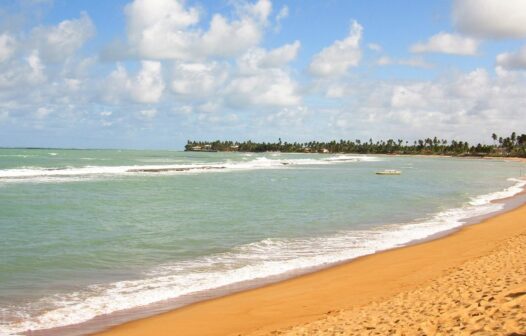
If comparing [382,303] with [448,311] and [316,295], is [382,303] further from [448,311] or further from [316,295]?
[316,295]

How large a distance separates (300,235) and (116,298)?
8.79 meters

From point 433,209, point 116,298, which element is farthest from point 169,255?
point 433,209

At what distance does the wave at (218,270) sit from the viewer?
8.91m

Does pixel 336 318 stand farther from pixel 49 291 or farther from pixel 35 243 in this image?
pixel 35 243

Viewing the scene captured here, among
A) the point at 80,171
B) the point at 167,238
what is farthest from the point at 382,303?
the point at 80,171

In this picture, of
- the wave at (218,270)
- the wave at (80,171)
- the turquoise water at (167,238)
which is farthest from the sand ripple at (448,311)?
the wave at (80,171)

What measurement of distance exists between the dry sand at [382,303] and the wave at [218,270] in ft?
3.05

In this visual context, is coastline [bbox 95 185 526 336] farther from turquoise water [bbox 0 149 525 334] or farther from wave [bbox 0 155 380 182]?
wave [bbox 0 155 380 182]

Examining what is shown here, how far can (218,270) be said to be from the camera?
12.2 meters

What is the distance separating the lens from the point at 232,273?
1192cm

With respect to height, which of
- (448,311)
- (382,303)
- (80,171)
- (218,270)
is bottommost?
(218,270)

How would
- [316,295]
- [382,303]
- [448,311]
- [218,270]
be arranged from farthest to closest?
[218,270] < [316,295] < [382,303] < [448,311]

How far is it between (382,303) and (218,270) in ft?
15.4

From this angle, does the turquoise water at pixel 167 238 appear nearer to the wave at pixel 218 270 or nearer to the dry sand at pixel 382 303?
the wave at pixel 218 270
